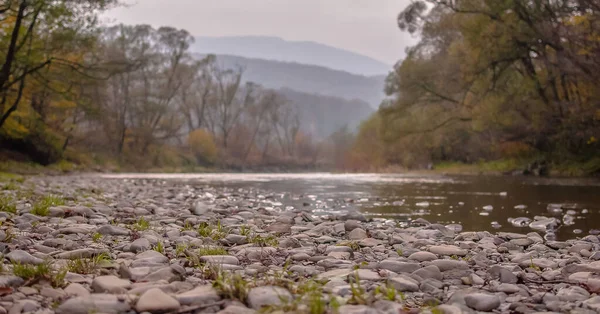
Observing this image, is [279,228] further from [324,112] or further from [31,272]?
[324,112]

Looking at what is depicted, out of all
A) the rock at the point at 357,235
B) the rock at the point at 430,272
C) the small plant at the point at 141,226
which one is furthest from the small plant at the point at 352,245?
the small plant at the point at 141,226

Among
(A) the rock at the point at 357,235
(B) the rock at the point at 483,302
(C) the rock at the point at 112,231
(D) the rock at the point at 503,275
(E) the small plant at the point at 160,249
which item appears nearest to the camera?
(B) the rock at the point at 483,302

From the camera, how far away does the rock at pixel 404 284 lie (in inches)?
117

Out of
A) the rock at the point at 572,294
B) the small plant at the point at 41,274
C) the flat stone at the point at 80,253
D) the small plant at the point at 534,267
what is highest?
the small plant at the point at 41,274

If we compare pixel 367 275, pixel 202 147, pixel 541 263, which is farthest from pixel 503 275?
pixel 202 147

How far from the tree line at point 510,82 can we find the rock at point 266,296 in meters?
14.7

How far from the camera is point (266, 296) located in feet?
8.20

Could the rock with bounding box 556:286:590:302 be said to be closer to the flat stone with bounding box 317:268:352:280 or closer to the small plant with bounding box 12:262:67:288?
the flat stone with bounding box 317:268:352:280

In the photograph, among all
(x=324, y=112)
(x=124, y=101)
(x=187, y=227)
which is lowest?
(x=187, y=227)

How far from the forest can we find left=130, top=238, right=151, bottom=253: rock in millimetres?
9747

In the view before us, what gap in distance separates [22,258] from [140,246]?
3.14ft

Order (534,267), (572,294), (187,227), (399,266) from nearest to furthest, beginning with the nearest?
(572,294) < (399,266) < (534,267) < (187,227)

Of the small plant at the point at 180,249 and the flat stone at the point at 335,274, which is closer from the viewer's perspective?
the flat stone at the point at 335,274

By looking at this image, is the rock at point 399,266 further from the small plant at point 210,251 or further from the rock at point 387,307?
the small plant at point 210,251
